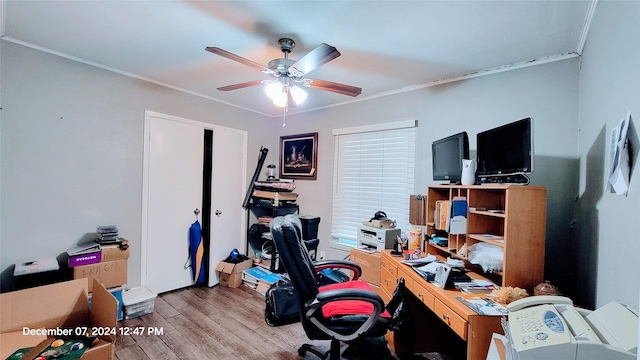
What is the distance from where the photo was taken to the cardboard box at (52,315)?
1496 millimetres

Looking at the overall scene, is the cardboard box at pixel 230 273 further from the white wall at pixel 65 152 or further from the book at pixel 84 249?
the book at pixel 84 249

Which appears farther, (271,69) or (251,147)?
(251,147)

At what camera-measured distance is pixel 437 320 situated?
6.63ft

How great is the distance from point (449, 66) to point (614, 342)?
7.03ft

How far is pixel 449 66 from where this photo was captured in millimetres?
2252

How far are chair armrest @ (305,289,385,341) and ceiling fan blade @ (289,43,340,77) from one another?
1.36 meters

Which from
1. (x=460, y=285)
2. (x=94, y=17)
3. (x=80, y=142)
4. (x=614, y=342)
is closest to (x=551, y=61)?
(x=460, y=285)

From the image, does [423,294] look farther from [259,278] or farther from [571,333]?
[259,278]

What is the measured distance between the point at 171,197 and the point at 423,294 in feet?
9.20

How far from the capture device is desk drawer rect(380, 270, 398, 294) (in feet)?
6.95

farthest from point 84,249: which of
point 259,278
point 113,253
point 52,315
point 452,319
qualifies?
point 452,319

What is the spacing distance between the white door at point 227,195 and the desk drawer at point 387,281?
84.9 inches

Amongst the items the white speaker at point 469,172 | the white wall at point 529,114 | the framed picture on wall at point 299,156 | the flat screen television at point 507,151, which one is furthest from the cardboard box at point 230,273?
the flat screen television at point 507,151

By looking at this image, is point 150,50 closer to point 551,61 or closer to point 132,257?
point 132,257
